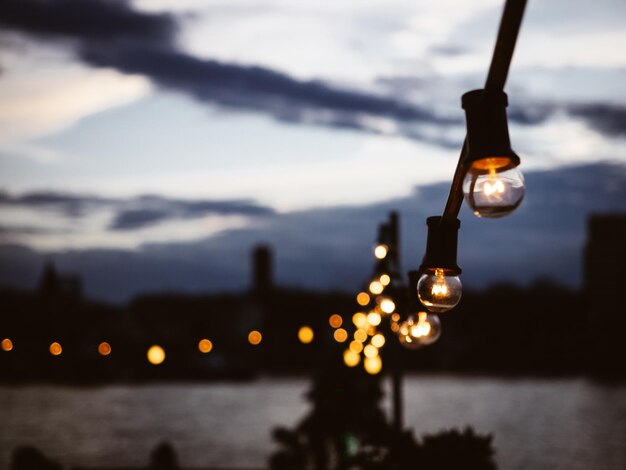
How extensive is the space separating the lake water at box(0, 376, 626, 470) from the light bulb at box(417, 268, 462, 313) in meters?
26.4

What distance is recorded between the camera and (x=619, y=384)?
13688 centimetres

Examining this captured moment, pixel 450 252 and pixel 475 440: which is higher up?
pixel 450 252

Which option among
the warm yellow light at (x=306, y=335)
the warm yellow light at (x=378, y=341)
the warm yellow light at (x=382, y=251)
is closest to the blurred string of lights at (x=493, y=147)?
the warm yellow light at (x=382, y=251)

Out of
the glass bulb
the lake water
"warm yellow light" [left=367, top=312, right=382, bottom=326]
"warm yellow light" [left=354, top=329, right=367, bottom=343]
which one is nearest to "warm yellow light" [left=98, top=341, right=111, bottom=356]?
"warm yellow light" [left=354, top=329, right=367, bottom=343]

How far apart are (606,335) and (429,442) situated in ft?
342

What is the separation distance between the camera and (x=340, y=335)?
15484 mm

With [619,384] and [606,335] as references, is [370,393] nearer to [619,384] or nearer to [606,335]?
[606,335]

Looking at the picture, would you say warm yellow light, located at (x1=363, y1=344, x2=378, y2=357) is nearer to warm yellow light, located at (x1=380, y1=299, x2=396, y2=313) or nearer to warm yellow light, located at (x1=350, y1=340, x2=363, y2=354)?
warm yellow light, located at (x1=350, y1=340, x2=363, y2=354)

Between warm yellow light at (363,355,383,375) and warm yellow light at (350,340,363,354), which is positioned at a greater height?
warm yellow light at (350,340,363,354)

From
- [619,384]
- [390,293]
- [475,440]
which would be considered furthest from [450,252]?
[619,384]

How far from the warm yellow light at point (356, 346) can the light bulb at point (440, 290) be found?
40.3 ft

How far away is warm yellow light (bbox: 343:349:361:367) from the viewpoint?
588 inches

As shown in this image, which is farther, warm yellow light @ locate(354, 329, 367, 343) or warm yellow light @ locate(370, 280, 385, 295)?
warm yellow light @ locate(354, 329, 367, 343)

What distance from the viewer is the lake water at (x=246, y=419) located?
5597cm
